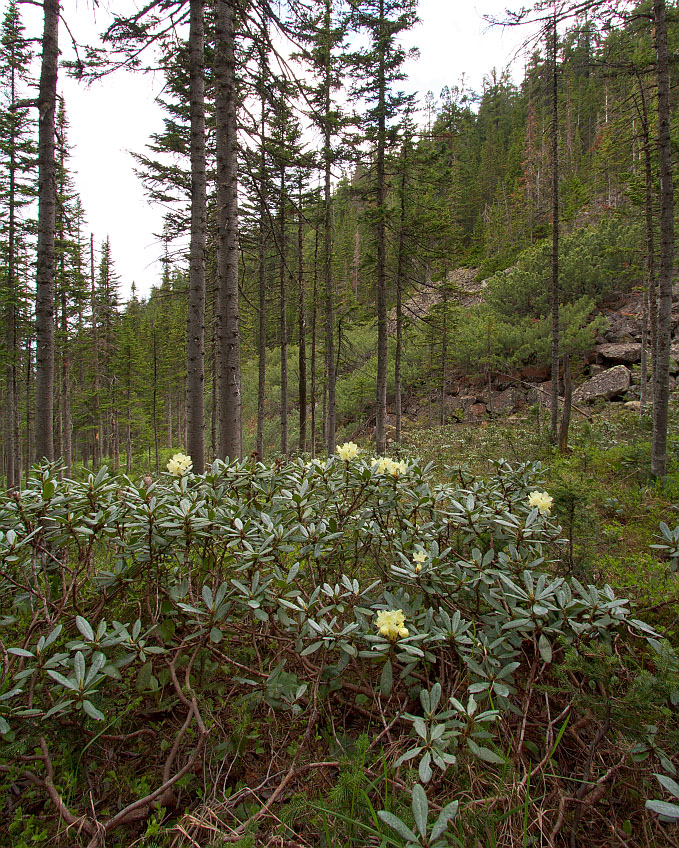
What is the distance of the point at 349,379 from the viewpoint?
23703mm

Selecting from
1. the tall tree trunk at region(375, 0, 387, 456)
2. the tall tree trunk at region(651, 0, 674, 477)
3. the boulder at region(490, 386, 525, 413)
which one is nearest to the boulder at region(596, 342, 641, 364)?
the boulder at region(490, 386, 525, 413)

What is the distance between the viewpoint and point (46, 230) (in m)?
5.30

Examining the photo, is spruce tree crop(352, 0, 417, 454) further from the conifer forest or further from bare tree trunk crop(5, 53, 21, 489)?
bare tree trunk crop(5, 53, 21, 489)

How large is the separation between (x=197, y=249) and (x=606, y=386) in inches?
650

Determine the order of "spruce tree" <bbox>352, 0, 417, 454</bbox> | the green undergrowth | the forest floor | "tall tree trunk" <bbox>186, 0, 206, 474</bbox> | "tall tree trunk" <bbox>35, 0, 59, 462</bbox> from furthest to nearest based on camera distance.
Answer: "spruce tree" <bbox>352, 0, 417, 454</bbox> → "tall tree trunk" <bbox>186, 0, 206, 474</bbox> → "tall tree trunk" <bbox>35, 0, 59, 462</bbox> → the forest floor → the green undergrowth

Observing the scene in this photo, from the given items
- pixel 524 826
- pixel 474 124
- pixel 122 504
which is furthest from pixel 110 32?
pixel 474 124

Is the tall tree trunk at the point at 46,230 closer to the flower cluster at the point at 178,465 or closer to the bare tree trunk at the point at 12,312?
the flower cluster at the point at 178,465

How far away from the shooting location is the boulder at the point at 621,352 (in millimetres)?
17047

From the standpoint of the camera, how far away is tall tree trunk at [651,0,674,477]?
608cm

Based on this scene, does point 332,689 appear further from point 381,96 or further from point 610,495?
point 381,96

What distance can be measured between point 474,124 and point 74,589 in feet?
222

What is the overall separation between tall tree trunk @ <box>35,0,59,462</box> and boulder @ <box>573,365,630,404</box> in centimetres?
1748

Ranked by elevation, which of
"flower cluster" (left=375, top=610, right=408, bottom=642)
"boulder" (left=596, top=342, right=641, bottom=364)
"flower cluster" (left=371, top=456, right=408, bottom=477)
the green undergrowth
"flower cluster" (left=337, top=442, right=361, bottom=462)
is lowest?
the green undergrowth

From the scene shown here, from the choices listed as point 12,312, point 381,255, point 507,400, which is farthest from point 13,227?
point 507,400
